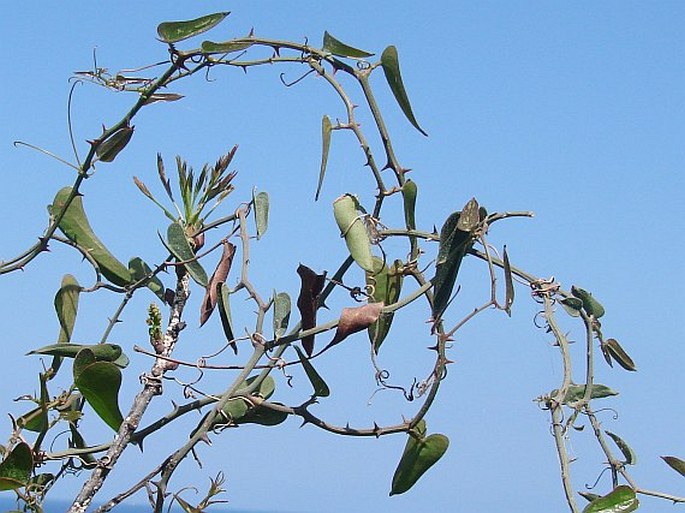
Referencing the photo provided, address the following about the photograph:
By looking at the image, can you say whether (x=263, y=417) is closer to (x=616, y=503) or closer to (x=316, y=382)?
(x=316, y=382)

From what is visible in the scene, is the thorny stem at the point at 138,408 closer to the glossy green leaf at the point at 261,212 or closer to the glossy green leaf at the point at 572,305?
the glossy green leaf at the point at 261,212

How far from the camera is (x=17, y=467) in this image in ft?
2.01

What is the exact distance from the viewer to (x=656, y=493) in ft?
1.87

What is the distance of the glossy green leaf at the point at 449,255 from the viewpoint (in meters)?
0.54

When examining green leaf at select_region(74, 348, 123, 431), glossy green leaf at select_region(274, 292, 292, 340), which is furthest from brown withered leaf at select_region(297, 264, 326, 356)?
green leaf at select_region(74, 348, 123, 431)

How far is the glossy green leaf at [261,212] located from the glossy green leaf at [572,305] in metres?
0.21

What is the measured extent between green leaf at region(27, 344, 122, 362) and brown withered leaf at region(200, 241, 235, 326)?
0.07 metres

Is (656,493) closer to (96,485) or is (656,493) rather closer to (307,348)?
(307,348)

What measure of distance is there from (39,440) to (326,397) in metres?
0.20

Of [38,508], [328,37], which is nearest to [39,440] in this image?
[38,508]

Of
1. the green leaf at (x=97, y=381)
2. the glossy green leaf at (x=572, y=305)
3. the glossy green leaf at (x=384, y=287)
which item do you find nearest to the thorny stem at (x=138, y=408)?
the green leaf at (x=97, y=381)

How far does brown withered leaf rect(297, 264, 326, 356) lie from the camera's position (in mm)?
577

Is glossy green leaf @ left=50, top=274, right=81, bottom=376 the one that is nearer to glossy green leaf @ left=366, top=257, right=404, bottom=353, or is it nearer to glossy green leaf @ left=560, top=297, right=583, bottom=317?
glossy green leaf @ left=366, top=257, right=404, bottom=353

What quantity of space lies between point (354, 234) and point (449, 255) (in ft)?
0.25
